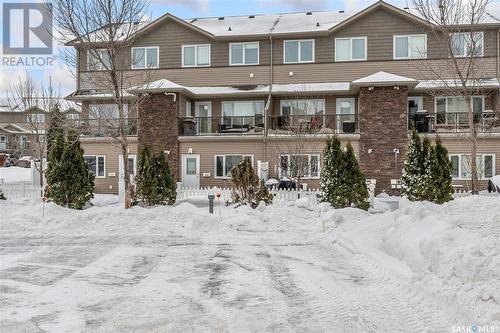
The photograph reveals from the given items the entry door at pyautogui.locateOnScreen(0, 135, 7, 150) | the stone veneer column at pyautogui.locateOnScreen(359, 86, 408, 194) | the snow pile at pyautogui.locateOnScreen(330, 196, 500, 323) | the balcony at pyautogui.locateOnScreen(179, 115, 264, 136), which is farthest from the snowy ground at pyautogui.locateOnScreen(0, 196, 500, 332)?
the entry door at pyautogui.locateOnScreen(0, 135, 7, 150)

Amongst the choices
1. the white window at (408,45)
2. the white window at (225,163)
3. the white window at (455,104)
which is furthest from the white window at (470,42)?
the white window at (225,163)

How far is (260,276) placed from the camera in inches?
287

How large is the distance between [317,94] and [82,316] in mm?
21295

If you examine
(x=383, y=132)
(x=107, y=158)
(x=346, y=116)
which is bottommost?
(x=107, y=158)

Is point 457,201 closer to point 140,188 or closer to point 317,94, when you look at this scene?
point 140,188

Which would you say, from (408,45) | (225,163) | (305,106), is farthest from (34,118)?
(408,45)

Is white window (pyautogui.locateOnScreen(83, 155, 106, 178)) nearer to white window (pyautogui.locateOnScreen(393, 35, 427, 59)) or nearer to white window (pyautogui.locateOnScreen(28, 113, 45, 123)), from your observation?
white window (pyautogui.locateOnScreen(28, 113, 45, 123))

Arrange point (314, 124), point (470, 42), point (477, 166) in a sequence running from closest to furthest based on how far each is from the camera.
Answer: point (470, 42), point (477, 166), point (314, 124)

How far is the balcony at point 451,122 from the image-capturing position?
21.7m

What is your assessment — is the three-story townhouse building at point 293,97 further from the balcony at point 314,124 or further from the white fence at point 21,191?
the white fence at point 21,191

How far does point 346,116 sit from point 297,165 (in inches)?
193

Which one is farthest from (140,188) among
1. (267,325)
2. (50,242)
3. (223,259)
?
(267,325)

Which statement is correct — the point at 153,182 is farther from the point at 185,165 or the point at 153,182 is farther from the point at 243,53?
the point at 243,53

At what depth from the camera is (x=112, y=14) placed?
14258mm
